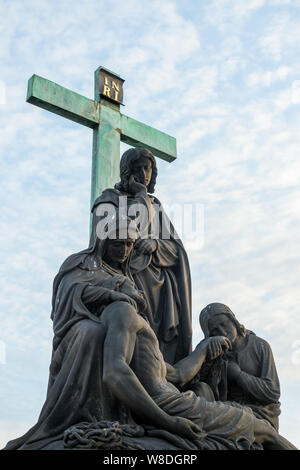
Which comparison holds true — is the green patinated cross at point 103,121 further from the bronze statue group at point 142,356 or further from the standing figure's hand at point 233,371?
the standing figure's hand at point 233,371

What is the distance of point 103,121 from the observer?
1068 centimetres

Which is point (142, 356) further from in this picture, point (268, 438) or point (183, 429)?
point (268, 438)

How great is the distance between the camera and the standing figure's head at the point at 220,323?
812 cm

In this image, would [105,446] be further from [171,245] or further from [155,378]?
[171,245]

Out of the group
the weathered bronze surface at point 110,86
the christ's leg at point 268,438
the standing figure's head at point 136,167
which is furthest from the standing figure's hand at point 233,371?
the weathered bronze surface at point 110,86

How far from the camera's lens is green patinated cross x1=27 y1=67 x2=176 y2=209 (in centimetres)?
1023

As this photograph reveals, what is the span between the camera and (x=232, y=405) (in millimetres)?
7250

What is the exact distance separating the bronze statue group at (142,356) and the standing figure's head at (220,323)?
1 cm

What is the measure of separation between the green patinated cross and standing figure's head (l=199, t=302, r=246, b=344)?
8.43ft

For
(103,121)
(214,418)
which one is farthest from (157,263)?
(103,121)

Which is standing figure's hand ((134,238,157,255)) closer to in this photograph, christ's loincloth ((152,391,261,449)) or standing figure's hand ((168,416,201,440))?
christ's loincloth ((152,391,261,449))

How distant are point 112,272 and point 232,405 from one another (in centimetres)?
184

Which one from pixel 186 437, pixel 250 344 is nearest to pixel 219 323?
pixel 250 344

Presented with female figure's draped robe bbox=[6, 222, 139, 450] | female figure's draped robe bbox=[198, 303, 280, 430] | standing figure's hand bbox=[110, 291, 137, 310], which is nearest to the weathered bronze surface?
female figure's draped robe bbox=[6, 222, 139, 450]
